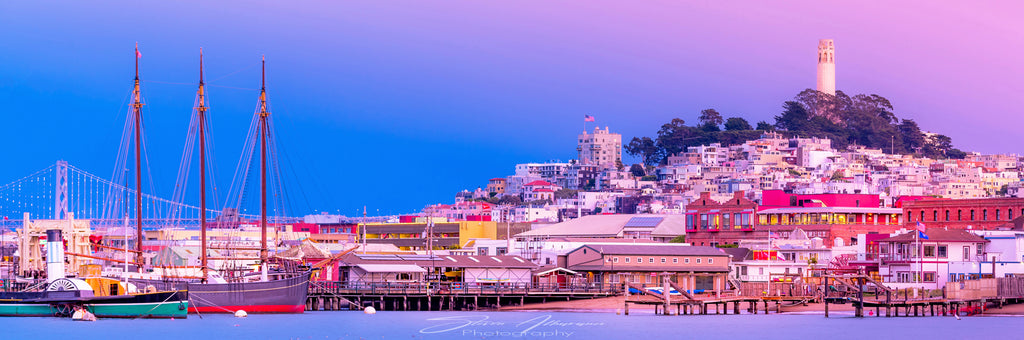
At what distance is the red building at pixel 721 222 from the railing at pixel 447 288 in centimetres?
3729

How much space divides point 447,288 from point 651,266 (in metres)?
14.4

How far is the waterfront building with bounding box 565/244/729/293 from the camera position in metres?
97.7

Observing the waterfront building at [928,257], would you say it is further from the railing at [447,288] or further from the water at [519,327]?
the railing at [447,288]

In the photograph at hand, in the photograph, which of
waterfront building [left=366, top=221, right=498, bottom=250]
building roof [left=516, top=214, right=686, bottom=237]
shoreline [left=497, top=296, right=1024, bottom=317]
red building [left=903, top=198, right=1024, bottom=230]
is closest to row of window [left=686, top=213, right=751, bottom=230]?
building roof [left=516, top=214, right=686, bottom=237]

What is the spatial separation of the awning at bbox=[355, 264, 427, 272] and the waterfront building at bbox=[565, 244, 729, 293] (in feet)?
33.5

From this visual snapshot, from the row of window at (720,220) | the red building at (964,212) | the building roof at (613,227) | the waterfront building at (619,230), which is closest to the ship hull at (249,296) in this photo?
the waterfront building at (619,230)

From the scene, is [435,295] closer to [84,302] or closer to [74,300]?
[84,302]

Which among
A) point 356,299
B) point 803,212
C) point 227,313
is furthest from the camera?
point 803,212

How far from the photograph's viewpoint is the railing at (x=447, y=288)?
90.2m

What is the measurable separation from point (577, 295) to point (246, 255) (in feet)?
103

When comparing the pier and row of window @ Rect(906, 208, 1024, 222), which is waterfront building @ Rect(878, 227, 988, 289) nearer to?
the pier

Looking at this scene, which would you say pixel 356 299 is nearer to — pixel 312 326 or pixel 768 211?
pixel 312 326

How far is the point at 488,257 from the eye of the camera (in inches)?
3942

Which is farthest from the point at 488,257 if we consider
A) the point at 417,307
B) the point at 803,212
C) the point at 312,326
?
the point at 803,212
